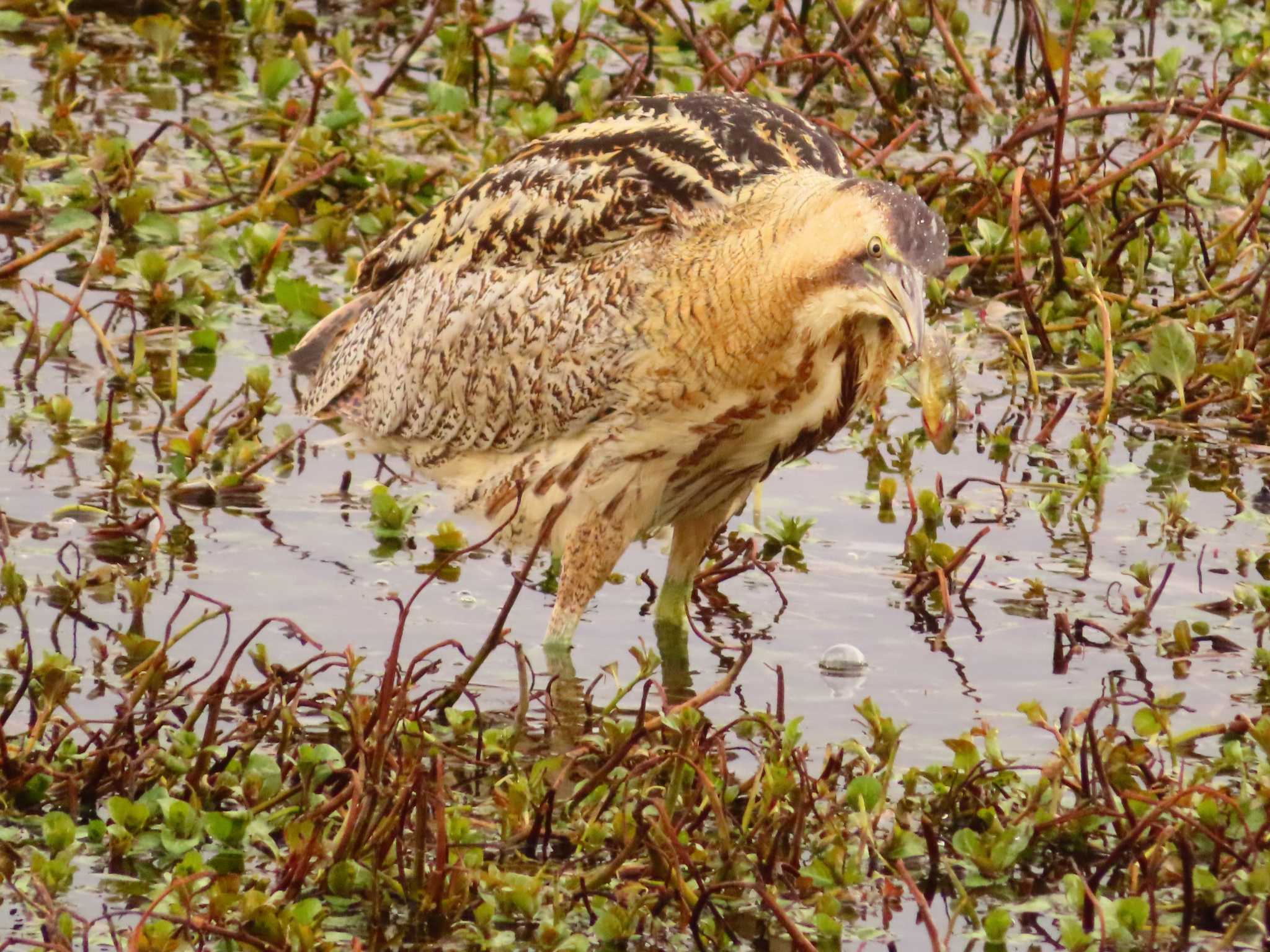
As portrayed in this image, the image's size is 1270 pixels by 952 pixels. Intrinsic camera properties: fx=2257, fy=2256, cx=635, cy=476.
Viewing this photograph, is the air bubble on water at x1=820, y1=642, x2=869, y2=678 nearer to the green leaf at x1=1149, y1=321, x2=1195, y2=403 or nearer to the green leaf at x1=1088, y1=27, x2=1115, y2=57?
the green leaf at x1=1149, y1=321, x2=1195, y2=403

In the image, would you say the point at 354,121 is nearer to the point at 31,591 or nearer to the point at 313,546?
the point at 313,546

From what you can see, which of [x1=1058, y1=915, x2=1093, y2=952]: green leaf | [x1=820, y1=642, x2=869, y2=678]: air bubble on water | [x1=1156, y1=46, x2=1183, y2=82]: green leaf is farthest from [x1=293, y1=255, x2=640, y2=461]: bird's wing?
[x1=1156, y1=46, x2=1183, y2=82]: green leaf

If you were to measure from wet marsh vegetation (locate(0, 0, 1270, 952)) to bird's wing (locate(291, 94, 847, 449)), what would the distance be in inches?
14.1

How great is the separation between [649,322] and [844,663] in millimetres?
993

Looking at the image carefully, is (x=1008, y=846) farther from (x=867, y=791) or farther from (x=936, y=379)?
(x=936, y=379)

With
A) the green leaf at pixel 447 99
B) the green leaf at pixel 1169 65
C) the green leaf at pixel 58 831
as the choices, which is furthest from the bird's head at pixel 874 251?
the green leaf at pixel 1169 65

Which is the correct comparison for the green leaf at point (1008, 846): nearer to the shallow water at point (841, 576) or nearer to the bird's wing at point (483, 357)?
the shallow water at point (841, 576)

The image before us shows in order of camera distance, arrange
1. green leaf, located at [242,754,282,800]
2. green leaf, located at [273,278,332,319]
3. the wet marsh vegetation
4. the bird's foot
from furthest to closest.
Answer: green leaf, located at [273,278,332,319]
the bird's foot
green leaf, located at [242,754,282,800]
the wet marsh vegetation

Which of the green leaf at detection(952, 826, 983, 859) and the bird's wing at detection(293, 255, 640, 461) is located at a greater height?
the bird's wing at detection(293, 255, 640, 461)

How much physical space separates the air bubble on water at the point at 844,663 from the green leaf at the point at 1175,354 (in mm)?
1819

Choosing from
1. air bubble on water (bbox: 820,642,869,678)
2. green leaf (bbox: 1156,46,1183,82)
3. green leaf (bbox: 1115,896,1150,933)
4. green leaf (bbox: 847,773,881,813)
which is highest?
green leaf (bbox: 1156,46,1183,82)

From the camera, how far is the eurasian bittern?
478 cm

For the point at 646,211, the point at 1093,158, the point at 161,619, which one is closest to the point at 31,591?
the point at 161,619

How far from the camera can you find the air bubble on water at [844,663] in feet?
17.6
